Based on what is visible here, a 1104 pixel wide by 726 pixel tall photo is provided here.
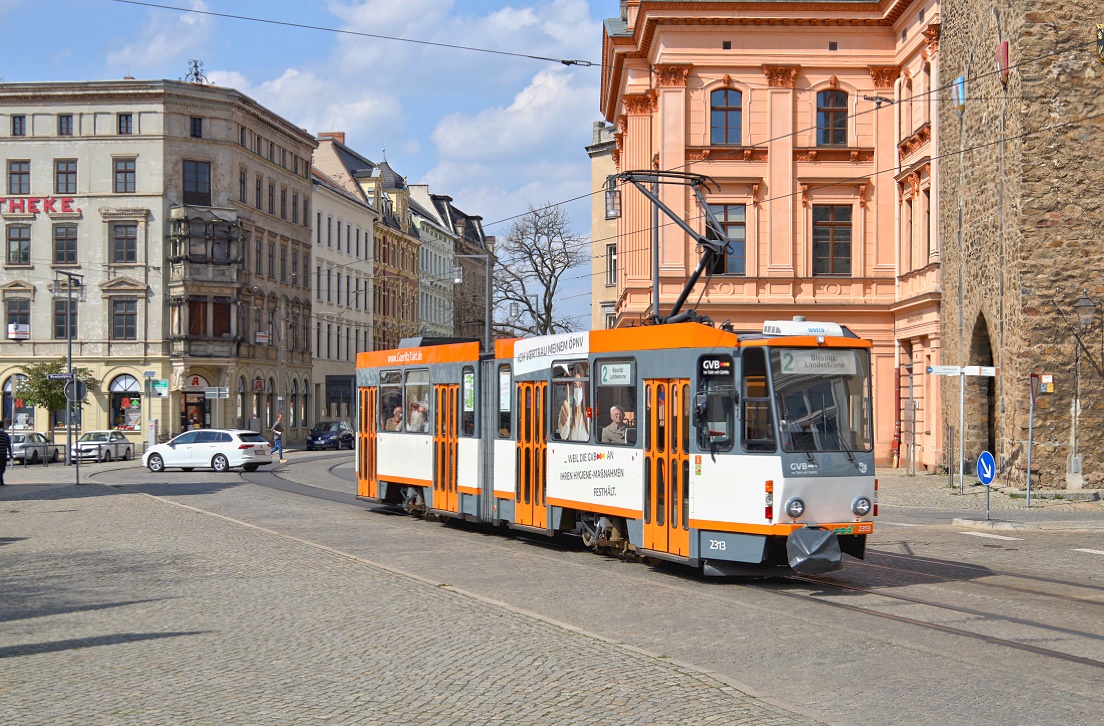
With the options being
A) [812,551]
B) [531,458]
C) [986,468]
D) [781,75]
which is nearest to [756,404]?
[812,551]

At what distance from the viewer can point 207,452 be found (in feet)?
146

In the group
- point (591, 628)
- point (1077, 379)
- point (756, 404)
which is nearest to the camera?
point (591, 628)

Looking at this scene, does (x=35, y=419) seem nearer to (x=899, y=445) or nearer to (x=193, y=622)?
(x=899, y=445)

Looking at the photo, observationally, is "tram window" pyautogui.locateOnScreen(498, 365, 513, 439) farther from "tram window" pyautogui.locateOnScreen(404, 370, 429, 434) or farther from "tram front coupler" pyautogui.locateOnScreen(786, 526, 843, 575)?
"tram front coupler" pyautogui.locateOnScreen(786, 526, 843, 575)

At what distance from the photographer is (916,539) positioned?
2048 cm

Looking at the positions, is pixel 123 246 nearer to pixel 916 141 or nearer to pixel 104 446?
pixel 104 446

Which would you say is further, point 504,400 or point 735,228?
point 735,228

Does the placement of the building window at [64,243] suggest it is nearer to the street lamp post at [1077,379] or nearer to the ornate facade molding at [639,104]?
the ornate facade molding at [639,104]

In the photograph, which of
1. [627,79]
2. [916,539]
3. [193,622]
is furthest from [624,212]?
[193,622]

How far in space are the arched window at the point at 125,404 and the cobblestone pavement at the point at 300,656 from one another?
2001 inches

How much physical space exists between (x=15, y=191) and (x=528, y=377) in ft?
180

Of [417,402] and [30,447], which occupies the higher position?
[417,402]

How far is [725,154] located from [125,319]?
1407 inches

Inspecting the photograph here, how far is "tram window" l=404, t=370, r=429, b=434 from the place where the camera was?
22.6 m
